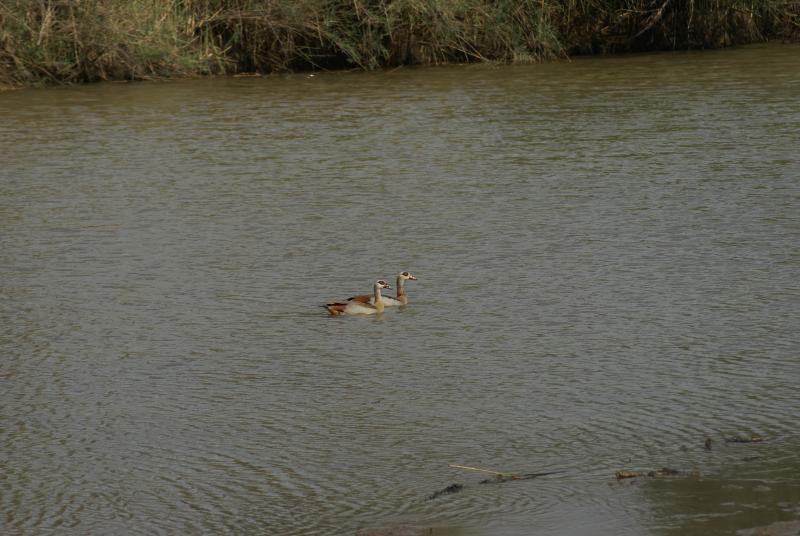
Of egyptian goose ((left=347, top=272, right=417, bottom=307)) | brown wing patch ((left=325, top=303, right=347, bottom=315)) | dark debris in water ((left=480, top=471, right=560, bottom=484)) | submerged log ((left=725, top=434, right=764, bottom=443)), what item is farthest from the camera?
egyptian goose ((left=347, top=272, right=417, bottom=307))

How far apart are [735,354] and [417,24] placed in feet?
53.4

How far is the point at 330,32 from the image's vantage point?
23.5 m

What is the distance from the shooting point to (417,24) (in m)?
23.7

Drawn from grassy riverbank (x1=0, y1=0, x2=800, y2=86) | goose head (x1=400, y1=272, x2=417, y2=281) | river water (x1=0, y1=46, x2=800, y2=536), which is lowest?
river water (x1=0, y1=46, x2=800, y2=536)

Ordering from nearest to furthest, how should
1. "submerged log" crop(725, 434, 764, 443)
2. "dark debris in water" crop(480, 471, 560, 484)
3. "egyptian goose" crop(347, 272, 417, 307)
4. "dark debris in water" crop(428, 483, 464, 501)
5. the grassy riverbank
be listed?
1. "dark debris in water" crop(428, 483, 464, 501)
2. "dark debris in water" crop(480, 471, 560, 484)
3. "submerged log" crop(725, 434, 764, 443)
4. "egyptian goose" crop(347, 272, 417, 307)
5. the grassy riverbank

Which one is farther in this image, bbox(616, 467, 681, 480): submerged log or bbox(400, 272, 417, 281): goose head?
bbox(400, 272, 417, 281): goose head

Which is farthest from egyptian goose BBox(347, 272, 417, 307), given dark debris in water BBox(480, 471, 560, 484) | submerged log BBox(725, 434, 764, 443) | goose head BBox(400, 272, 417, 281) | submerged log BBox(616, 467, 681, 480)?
submerged log BBox(616, 467, 681, 480)

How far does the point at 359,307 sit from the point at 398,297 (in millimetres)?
399

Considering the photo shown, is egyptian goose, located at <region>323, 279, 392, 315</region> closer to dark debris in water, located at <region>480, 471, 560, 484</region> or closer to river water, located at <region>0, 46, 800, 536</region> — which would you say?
river water, located at <region>0, 46, 800, 536</region>

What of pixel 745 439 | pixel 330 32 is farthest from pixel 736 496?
pixel 330 32

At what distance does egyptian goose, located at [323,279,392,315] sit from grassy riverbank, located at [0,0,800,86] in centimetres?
1325

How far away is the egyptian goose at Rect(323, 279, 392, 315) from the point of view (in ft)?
30.7

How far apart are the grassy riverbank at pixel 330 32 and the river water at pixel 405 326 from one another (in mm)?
4493

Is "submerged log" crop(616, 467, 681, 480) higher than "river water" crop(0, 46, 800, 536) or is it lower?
higher
